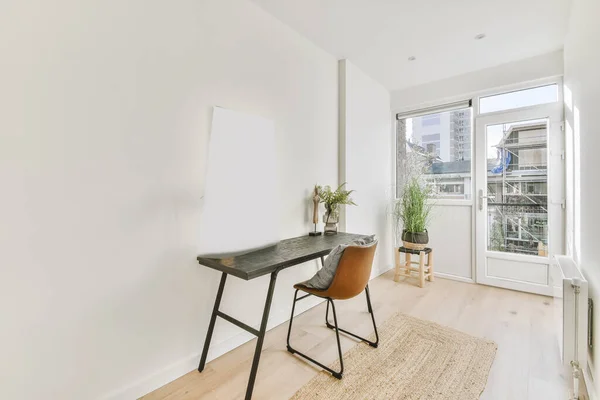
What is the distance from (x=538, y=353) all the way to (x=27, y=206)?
3282 mm

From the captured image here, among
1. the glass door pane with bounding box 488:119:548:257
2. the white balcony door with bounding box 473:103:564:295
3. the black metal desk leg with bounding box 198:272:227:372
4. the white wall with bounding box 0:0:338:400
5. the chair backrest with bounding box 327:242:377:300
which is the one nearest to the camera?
the white wall with bounding box 0:0:338:400

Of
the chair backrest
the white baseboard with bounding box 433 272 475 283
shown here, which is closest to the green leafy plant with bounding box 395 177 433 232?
the white baseboard with bounding box 433 272 475 283

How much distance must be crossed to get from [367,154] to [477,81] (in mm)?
1612

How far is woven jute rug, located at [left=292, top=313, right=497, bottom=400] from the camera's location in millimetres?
1701

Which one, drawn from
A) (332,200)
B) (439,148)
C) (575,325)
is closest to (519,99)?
(439,148)

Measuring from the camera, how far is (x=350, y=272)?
1839 millimetres

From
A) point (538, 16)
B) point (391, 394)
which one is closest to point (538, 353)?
point (391, 394)

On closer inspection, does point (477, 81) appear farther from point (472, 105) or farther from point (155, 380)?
point (155, 380)

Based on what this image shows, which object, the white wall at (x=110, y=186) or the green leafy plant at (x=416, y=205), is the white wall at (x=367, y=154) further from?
the white wall at (x=110, y=186)

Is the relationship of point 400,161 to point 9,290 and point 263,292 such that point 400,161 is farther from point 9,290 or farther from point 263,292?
point 9,290

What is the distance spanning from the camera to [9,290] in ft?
4.15

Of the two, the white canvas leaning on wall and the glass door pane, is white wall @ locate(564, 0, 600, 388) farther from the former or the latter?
the white canvas leaning on wall

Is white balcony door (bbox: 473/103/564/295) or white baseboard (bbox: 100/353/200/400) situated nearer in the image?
white baseboard (bbox: 100/353/200/400)

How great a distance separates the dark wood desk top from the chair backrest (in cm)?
26
